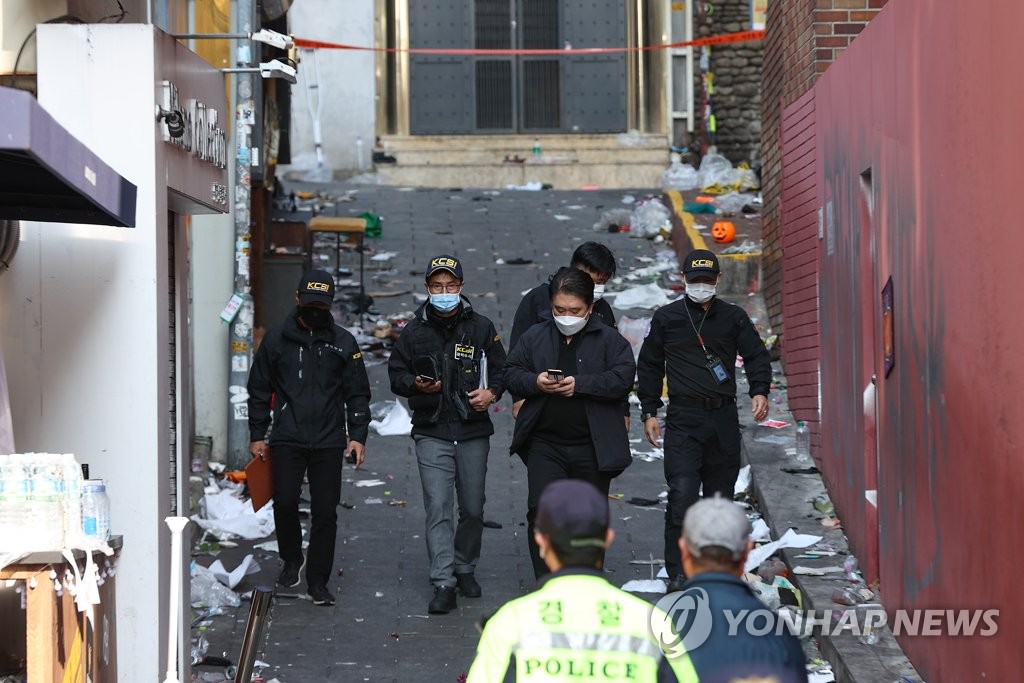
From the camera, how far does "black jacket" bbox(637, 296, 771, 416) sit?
8672 millimetres

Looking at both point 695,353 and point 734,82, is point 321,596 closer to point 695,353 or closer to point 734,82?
point 695,353

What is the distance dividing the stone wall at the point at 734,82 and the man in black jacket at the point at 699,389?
15.8m

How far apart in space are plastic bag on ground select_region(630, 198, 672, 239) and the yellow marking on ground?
0.57ft

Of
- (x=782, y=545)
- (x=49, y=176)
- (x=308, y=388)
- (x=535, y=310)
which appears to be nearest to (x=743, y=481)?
(x=782, y=545)

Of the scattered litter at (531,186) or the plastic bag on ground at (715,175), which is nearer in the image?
the plastic bag on ground at (715,175)

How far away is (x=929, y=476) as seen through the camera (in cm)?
678

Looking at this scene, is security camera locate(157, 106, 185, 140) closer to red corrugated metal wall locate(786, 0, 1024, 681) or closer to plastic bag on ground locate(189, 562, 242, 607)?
plastic bag on ground locate(189, 562, 242, 607)

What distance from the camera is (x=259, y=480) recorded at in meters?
8.73

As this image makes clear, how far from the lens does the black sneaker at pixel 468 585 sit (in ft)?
28.6

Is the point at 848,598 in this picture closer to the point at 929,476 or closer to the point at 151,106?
the point at 929,476

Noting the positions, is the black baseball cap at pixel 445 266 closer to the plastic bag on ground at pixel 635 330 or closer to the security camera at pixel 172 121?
the security camera at pixel 172 121

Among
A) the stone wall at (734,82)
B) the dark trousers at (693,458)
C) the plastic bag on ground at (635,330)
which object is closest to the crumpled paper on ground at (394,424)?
the plastic bag on ground at (635,330)

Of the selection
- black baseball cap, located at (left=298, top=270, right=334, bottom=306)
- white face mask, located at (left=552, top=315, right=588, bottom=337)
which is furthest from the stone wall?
white face mask, located at (left=552, top=315, right=588, bottom=337)

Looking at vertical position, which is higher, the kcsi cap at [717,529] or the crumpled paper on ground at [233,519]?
the kcsi cap at [717,529]
